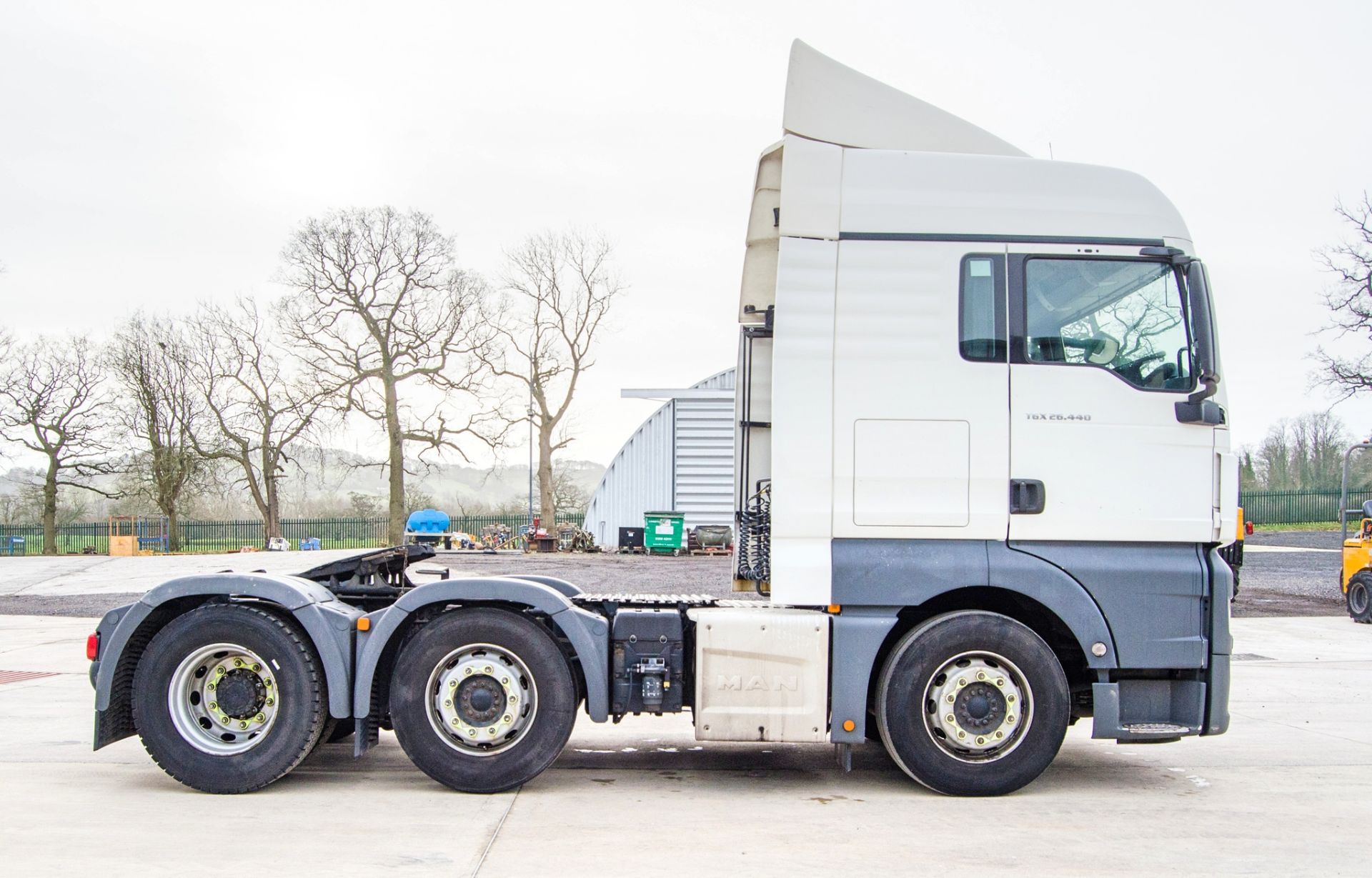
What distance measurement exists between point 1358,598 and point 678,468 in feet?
73.9

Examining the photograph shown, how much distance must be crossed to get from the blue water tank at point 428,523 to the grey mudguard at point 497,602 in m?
3.69

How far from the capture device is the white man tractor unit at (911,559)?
6.10m

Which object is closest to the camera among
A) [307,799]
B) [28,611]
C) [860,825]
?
[860,825]

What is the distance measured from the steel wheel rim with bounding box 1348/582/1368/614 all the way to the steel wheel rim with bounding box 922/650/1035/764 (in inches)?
589

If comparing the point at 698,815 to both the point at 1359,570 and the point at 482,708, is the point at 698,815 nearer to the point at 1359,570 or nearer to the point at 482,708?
the point at 482,708

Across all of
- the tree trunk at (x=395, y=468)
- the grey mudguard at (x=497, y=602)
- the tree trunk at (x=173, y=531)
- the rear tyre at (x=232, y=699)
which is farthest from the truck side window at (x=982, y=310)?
the tree trunk at (x=173, y=531)

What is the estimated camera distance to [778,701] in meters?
6.11

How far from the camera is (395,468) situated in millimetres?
42344

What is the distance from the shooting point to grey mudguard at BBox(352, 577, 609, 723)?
244 inches

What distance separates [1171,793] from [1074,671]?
87 centimetres

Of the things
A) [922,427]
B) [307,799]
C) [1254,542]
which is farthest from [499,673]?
[1254,542]

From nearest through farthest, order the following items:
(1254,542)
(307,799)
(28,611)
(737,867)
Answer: (737,867) < (307,799) < (28,611) < (1254,542)

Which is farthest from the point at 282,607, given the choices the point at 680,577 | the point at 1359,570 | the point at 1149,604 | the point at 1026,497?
the point at 680,577

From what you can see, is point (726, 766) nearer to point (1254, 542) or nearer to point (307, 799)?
point (307, 799)
